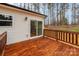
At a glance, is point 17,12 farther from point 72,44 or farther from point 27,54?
point 72,44

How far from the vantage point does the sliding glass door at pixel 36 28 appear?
25.3ft

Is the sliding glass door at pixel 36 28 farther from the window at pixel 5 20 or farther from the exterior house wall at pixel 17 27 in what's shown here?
the window at pixel 5 20

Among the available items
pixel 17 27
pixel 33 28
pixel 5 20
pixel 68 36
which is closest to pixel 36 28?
pixel 33 28

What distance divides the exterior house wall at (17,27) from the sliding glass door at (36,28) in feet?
1.40

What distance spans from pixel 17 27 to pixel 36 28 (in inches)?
82.4

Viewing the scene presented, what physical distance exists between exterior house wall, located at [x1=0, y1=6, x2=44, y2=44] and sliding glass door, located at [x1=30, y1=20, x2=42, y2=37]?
0.43 meters

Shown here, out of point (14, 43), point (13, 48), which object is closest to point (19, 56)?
point (13, 48)

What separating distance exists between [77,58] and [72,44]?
1.45m

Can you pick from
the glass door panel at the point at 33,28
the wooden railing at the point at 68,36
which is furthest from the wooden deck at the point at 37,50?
the glass door panel at the point at 33,28

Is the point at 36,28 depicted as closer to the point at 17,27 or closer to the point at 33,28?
the point at 33,28

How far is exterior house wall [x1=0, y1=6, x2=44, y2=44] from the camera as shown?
5504 millimetres

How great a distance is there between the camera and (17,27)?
625 cm

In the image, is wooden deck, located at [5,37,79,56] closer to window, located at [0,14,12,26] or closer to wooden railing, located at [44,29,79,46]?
wooden railing, located at [44,29,79,46]

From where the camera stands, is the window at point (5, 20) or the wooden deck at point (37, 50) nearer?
the wooden deck at point (37, 50)
